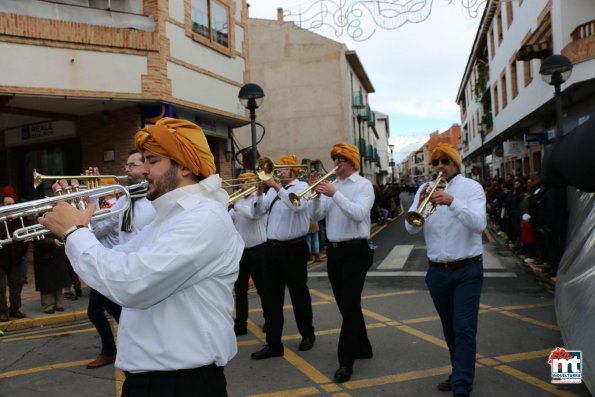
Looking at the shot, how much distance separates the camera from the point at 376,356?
5.13 m

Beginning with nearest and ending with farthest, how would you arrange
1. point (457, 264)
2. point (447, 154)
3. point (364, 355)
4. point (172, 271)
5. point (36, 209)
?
point (172, 271) < point (36, 209) < point (457, 264) < point (447, 154) < point (364, 355)

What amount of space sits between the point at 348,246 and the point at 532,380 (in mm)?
1960

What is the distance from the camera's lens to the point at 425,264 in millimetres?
10961

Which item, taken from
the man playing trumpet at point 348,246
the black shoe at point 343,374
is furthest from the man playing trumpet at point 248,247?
the black shoe at point 343,374

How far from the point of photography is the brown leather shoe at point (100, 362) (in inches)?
201

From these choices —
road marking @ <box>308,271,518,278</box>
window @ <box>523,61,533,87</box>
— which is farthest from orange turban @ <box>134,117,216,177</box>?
window @ <box>523,61,533,87</box>

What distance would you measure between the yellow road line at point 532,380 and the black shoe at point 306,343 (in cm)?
190

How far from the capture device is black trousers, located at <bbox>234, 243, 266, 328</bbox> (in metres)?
6.09

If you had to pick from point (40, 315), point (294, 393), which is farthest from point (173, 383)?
point (40, 315)

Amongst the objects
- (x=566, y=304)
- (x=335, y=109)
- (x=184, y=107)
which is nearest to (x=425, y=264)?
(x=566, y=304)

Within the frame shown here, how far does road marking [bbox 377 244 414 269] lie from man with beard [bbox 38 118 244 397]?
9.06 metres

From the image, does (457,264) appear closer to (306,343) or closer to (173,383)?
(306,343)

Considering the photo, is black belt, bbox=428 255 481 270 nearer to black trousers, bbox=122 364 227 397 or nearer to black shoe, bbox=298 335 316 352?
black shoe, bbox=298 335 316 352

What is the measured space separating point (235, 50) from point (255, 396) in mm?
12412
